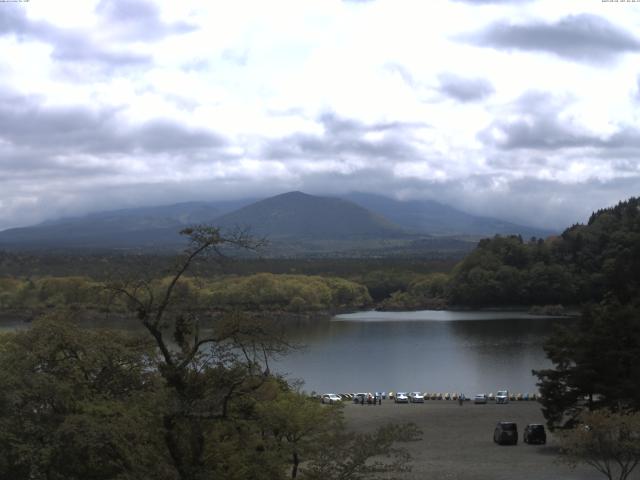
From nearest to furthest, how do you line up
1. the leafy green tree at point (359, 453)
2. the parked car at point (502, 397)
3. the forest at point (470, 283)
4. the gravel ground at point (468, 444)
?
the leafy green tree at point (359, 453), the gravel ground at point (468, 444), the parked car at point (502, 397), the forest at point (470, 283)

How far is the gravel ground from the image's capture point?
1884cm

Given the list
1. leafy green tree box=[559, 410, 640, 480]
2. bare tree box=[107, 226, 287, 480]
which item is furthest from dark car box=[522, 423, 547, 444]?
bare tree box=[107, 226, 287, 480]

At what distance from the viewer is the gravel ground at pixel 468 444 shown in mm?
18844

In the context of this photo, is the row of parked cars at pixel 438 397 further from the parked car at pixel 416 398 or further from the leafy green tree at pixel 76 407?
the leafy green tree at pixel 76 407

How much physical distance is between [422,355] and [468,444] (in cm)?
2883

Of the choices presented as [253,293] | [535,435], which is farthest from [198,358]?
[253,293]

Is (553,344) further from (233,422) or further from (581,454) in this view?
(233,422)

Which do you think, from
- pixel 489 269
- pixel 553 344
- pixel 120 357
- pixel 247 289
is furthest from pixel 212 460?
pixel 489 269

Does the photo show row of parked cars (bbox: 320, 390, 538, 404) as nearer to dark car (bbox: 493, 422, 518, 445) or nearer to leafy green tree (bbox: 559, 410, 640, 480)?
dark car (bbox: 493, 422, 518, 445)

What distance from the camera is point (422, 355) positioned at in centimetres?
5244

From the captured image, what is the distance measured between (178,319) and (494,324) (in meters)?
65.9

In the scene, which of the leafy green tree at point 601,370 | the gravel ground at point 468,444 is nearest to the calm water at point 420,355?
the gravel ground at point 468,444

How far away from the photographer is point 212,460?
31.5 feet

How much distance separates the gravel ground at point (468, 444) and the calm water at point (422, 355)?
4.65 m
